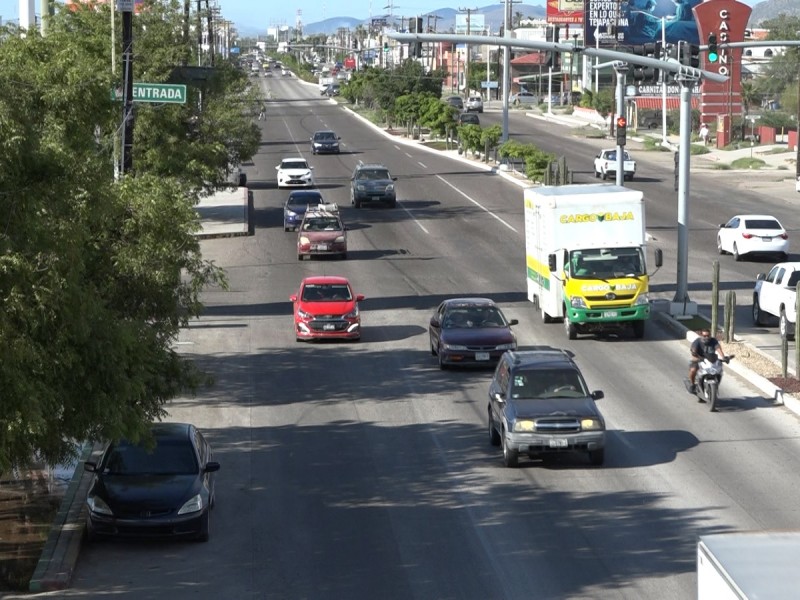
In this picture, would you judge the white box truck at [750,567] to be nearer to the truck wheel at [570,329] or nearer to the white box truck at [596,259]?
the white box truck at [596,259]

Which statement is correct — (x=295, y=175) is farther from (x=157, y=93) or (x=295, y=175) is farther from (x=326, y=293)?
(x=157, y=93)

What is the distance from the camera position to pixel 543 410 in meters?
22.2

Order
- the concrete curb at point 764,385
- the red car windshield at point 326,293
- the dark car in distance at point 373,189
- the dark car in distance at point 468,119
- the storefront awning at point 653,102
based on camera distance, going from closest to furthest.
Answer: the concrete curb at point 764,385 → the red car windshield at point 326,293 → the dark car in distance at point 373,189 → the dark car in distance at point 468,119 → the storefront awning at point 653,102

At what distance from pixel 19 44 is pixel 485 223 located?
31.7 m

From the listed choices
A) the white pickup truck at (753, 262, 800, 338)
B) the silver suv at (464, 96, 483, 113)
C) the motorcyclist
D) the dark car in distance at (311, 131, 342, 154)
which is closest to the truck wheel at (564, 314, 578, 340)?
the white pickup truck at (753, 262, 800, 338)

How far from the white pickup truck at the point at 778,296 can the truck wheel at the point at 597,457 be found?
10551mm

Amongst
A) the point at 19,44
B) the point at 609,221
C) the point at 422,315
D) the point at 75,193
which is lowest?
the point at 422,315

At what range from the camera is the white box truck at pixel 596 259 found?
32.7m

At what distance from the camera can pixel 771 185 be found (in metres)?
72.6

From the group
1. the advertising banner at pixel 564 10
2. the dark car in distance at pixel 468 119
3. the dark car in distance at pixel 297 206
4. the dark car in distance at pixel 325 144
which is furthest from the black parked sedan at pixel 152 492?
the advertising banner at pixel 564 10

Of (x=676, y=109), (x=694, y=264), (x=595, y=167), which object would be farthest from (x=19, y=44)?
(x=676, y=109)

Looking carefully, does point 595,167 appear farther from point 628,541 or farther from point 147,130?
point 628,541

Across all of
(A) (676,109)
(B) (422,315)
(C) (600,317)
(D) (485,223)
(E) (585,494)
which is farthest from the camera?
(A) (676,109)

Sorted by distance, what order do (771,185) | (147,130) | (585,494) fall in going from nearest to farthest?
(585,494) < (147,130) < (771,185)
